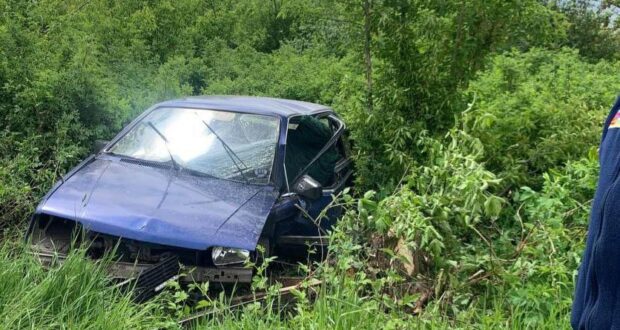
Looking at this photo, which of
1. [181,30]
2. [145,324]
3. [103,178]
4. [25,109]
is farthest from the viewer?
[181,30]

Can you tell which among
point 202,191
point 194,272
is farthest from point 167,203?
point 194,272

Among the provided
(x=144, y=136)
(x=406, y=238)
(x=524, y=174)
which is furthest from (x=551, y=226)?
(x=144, y=136)

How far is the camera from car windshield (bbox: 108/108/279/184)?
451cm

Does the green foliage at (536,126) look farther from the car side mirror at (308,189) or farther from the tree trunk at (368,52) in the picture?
the car side mirror at (308,189)

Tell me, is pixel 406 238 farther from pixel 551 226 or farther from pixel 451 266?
pixel 551 226

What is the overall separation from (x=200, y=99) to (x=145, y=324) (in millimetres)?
2703

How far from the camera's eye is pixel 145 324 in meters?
3.03

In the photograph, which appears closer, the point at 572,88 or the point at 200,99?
the point at 200,99

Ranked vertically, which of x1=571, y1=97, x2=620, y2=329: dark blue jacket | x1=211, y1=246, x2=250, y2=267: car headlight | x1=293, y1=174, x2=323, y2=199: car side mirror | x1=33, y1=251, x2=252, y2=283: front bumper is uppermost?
x1=571, y1=97, x2=620, y2=329: dark blue jacket

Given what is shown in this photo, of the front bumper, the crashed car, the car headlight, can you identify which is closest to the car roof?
the crashed car

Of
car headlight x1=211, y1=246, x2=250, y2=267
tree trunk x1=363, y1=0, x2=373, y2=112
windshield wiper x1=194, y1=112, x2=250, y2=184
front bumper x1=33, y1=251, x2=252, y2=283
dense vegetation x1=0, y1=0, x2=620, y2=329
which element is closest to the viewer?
dense vegetation x1=0, y1=0, x2=620, y2=329

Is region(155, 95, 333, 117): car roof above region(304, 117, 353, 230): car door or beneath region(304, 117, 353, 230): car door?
above

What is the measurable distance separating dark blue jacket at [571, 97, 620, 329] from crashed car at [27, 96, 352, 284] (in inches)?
91.1

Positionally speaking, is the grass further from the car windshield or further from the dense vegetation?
the car windshield
